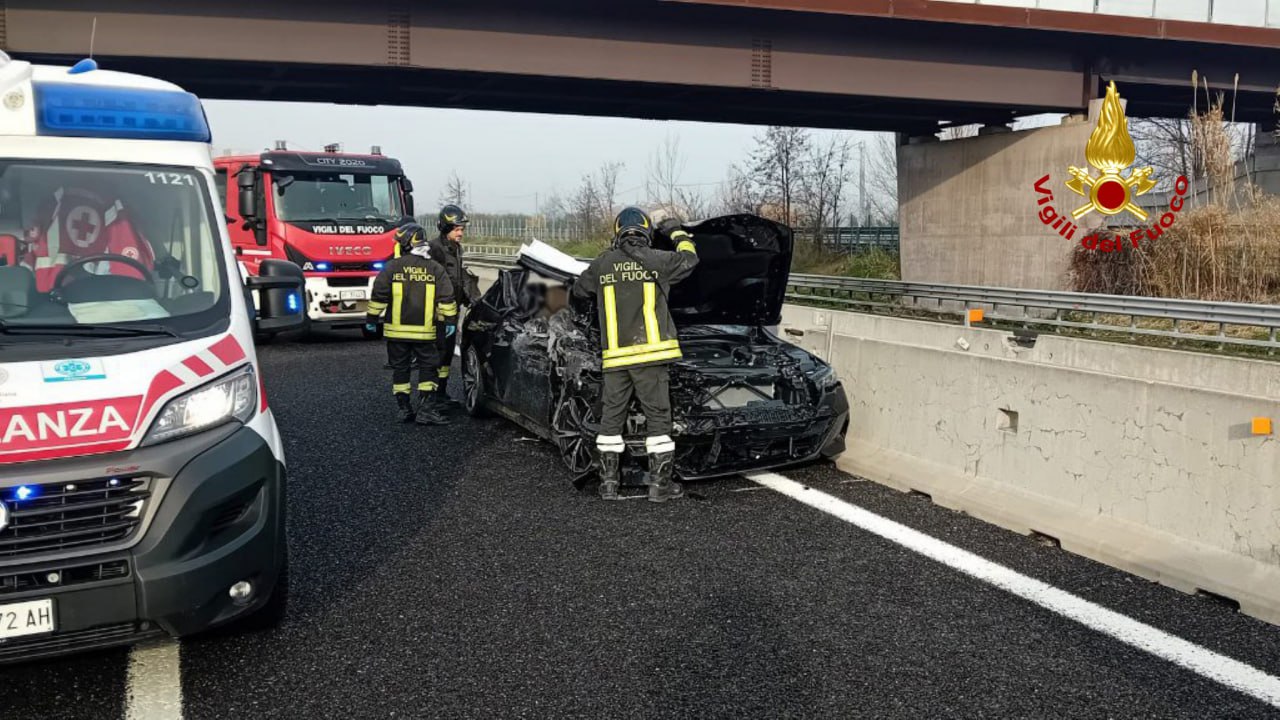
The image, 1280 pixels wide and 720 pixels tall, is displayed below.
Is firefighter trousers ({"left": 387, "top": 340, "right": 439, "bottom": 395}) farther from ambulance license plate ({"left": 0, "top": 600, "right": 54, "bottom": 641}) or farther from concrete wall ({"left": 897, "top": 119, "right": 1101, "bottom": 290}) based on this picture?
concrete wall ({"left": 897, "top": 119, "right": 1101, "bottom": 290})

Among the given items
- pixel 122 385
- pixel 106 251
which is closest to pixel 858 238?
pixel 106 251

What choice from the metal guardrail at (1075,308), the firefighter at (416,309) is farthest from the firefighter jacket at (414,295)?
the metal guardrail at (1075,308)

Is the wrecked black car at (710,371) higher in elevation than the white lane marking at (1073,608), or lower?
higher

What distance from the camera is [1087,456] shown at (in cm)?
548

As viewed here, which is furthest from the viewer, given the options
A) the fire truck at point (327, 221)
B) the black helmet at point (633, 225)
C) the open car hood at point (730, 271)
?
the fire truck at point (327, 221)

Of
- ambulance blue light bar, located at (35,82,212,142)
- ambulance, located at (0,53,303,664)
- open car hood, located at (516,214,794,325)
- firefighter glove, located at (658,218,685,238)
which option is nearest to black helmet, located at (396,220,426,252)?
open car hood, located at (516,214,794,325)

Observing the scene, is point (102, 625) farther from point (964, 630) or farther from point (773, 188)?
point (773, 188)

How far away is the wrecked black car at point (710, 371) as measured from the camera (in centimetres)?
662

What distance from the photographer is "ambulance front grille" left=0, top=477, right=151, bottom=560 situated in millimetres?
3359

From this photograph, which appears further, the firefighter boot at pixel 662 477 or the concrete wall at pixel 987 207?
the concrete wall at pixel 987 207

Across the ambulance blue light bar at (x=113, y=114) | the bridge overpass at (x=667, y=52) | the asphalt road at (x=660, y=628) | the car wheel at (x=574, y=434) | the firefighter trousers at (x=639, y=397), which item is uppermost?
the bridge overpass at (x=667, y=52)

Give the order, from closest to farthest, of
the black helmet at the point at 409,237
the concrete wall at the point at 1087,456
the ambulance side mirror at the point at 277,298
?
1. the concrete wall at the point at 1087,456
2. the ambulance side mirror at the point at 277,298
3. the black helmet at the point at 409,237

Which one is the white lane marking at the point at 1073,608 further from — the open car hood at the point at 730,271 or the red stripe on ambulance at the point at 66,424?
the red stripe on ambulance at the point at 66,424

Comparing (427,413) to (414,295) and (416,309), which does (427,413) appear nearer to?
(416,309)
